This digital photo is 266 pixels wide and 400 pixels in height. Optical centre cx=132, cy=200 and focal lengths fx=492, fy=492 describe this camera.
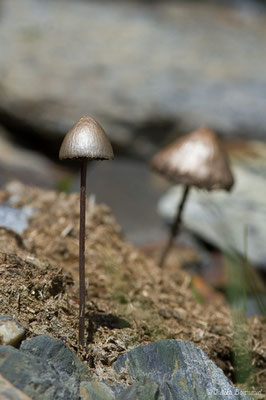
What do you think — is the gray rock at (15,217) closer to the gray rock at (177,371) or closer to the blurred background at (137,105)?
the blurred background at (137,105)

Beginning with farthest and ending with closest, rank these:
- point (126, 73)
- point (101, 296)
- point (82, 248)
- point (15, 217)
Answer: point (126, 73), point (15, 217), point (101, 296), point (82, 248)

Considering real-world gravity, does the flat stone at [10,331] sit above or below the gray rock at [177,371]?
above

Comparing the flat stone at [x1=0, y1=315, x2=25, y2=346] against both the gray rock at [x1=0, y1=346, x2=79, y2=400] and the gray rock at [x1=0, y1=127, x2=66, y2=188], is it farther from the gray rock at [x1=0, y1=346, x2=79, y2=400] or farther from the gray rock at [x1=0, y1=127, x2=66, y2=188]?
the gray rock at [x1=0, y1=127, x2=66, y2=188]

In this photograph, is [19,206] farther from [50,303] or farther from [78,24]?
[78,24]

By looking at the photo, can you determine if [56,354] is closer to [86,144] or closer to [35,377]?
[35,377]

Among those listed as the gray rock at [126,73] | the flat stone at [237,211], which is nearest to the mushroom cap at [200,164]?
the flat stone at [237,211]

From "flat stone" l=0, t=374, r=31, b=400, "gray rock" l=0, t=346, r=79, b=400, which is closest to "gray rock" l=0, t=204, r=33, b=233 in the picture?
"gray rock" l=0, t=346, r=79, b=400

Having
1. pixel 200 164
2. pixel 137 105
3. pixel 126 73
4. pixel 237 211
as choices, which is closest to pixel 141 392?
pixel 200 164
